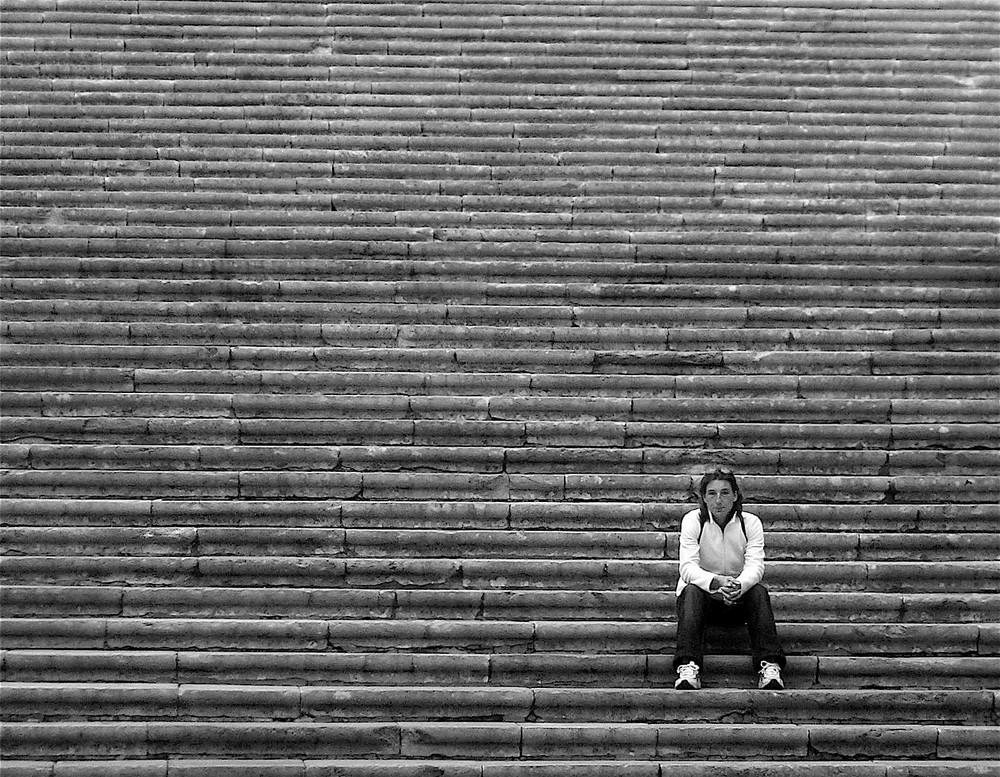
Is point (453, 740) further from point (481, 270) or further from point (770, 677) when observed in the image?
point (481, 270)

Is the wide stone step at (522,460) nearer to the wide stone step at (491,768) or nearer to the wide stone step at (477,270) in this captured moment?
the wide stone step at (477,270)

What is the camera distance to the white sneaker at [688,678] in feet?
18.8

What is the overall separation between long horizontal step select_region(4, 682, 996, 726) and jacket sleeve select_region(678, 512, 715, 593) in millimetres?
541

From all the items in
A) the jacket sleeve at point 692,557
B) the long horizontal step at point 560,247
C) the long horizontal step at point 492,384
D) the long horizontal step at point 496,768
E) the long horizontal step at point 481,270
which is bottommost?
the long horizontal step at point 496,768

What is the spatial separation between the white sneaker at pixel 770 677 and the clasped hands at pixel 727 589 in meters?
0.33

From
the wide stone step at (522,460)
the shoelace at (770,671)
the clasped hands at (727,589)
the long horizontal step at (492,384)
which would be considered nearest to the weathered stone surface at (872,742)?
the shoelace at (770,671)

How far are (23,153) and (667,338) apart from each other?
503cm

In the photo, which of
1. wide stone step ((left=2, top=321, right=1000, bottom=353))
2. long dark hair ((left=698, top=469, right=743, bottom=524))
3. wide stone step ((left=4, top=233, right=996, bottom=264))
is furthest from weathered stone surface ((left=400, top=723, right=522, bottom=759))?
wide stone step ((left=4, top=233, right=996, bottom=264))

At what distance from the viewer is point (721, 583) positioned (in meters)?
5.71

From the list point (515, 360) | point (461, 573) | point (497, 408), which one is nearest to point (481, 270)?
point (515, 360)

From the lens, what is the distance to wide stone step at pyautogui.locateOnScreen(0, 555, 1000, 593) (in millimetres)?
6484

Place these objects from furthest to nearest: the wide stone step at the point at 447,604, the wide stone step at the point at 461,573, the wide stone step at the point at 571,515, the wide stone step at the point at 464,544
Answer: the wide stone step at the point at 571,515
the wide stone step at the point at 464,544
the wide stone step at the point at 461,573
the wide stone step at the point at 447,604

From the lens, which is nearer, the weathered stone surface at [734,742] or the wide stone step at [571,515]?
the weathered stone surface at [734,742]

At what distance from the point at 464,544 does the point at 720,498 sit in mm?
1519
